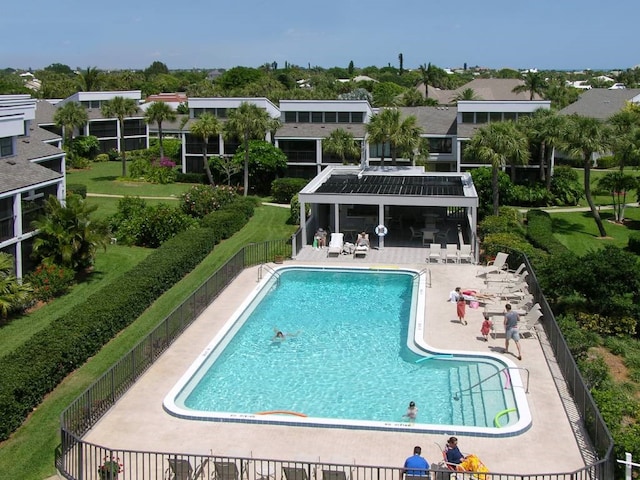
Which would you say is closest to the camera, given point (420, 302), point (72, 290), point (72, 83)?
point (420, 302)

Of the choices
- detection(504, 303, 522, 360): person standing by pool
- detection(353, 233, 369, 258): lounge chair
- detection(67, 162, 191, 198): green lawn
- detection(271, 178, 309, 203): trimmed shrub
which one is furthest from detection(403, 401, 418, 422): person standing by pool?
detection(67, 162, 191, 198): green lawn

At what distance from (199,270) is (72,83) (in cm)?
9552

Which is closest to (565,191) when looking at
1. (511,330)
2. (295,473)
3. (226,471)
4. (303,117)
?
(303,117)

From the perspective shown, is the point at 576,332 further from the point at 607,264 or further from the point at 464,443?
the point at 464,443

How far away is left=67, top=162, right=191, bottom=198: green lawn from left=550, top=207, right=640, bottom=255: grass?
903 inches

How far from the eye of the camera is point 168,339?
74.6 ft

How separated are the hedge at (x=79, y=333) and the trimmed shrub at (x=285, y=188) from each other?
595 inches

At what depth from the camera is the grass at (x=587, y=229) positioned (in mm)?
38281

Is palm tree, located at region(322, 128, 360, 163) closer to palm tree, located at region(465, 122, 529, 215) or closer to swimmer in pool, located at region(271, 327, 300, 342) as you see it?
palm tree, located at region(465, 122, 529, 215)

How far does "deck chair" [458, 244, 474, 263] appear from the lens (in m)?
33.2

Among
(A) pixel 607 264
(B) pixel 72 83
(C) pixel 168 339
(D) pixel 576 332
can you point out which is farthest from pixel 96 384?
(B) pixel 72 83

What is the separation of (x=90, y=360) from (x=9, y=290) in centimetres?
488

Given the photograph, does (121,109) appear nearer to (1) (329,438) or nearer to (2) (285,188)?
(2) (285,188)

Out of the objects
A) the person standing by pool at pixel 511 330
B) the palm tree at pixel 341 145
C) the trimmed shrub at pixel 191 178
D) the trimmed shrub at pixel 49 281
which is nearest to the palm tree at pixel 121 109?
the trimmed shrub at pixel 191 178
